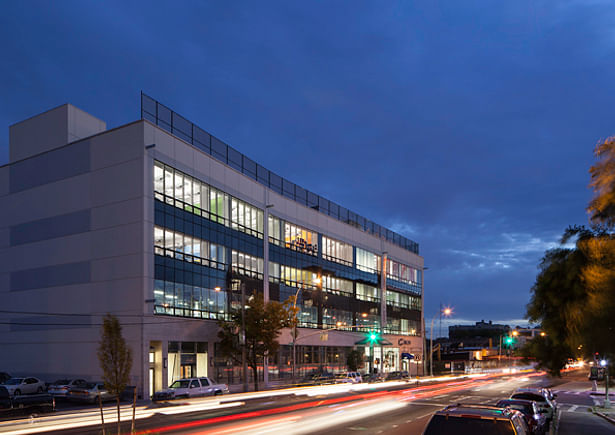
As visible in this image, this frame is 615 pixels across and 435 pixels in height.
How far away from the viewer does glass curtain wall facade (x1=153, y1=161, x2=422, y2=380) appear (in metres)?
44.9

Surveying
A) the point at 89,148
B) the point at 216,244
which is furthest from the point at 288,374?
the point at 89,148

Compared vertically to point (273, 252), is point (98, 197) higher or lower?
higher

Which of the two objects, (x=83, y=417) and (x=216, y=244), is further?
(x=216, y=244)

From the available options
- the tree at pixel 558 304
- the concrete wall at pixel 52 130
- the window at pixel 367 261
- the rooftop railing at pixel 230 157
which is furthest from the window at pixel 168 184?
the window at pixel 367 261

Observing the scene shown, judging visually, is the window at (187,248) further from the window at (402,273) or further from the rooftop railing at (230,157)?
the window at (402,273)

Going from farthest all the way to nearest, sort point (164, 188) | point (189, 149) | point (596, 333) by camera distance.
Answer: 1. point (189, 149)
2. point (164, 188)
3. point (596, 333)

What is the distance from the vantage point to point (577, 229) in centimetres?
1216

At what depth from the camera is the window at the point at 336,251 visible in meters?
69.4

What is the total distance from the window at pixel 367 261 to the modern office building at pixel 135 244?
1866 centimetres

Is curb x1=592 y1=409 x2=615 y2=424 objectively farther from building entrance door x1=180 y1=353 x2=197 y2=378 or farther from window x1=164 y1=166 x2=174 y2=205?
window x1=164 y1=166 x2=174 y2=205

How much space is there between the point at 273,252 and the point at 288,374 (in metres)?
12.4

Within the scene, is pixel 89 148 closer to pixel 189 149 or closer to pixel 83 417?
pixel 189 149

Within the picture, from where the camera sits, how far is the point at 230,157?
55062mm

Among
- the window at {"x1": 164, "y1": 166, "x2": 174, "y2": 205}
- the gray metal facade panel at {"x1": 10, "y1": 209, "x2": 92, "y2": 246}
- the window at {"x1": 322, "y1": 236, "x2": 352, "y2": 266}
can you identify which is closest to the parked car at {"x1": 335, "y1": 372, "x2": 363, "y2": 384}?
the window at {"x1": 322, "y1": 236, "x2": 352, "y2": 266}
